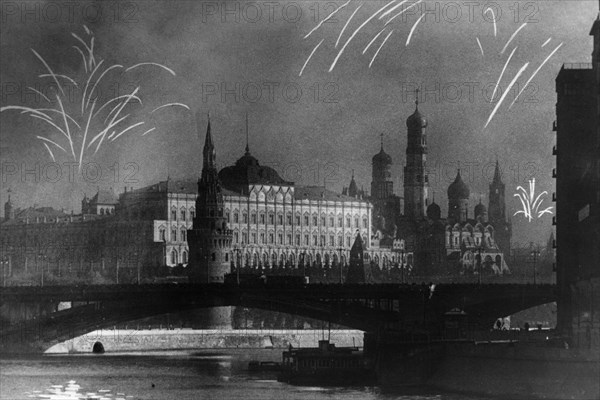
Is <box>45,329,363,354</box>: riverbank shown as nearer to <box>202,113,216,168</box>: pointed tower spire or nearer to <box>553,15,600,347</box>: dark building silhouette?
<box>202,113,216,168</box>: pointed tower spire

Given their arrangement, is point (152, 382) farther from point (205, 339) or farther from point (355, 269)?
point (355, 269)

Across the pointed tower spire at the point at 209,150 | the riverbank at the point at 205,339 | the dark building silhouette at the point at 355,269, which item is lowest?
the riverbank at the point at 205,339

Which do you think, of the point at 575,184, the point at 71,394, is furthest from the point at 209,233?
the point at 71,394

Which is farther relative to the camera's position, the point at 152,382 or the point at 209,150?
the point at 209,150

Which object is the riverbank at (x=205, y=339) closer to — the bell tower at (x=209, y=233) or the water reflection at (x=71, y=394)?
the bell tower at (x=209, y=233)

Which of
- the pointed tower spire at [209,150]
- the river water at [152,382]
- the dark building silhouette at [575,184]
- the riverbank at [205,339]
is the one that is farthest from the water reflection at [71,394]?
the pointed tower spire at [209,150]

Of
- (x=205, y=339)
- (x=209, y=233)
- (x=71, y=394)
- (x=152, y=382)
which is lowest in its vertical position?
(x=71, y=394)
